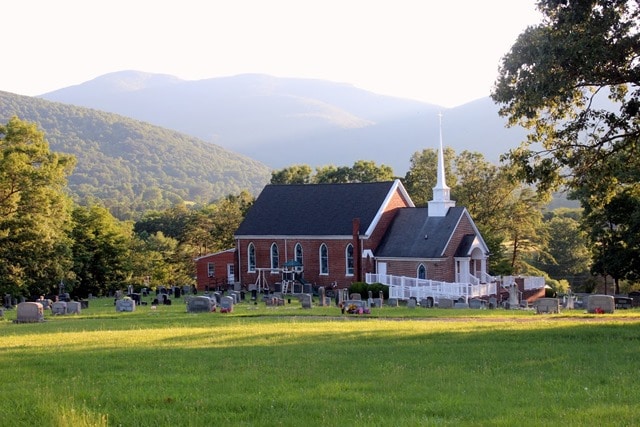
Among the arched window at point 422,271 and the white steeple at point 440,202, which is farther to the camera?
the white steeple at point 440,202

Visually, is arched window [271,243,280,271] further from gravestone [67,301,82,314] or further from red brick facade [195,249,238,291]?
gravestone [67,301,82,314]

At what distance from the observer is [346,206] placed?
193 ft

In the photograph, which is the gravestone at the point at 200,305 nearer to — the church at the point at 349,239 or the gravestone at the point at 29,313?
the gravestone at the point at 29,313

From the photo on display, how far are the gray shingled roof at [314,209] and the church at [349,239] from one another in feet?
0.25

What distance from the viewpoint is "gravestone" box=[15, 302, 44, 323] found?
3244 cm

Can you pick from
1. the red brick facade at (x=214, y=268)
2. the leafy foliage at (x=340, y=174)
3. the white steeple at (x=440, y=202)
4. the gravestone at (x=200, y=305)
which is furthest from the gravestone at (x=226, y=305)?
the leafy foliage at (x=340, y=174)

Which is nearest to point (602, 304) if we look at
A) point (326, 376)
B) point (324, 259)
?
point (326, 376)

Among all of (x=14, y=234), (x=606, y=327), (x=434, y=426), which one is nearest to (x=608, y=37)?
(x=606, y=327)

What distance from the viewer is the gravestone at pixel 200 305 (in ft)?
117

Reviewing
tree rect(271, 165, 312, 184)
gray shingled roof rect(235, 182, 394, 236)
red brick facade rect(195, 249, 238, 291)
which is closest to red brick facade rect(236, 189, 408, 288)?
gray shingled roof rect(235, 182, 394, 236)

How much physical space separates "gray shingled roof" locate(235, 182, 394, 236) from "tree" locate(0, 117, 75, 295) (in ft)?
44.7

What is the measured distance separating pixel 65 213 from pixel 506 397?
50.4m

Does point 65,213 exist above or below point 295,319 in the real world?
above

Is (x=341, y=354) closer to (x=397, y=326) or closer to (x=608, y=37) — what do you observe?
(x=397, y=326)
